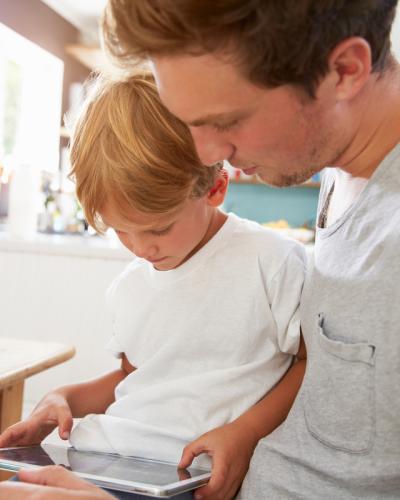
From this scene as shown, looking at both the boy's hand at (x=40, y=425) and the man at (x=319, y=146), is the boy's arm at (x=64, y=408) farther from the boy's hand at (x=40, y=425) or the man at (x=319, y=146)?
the man at (x=319, y=146)

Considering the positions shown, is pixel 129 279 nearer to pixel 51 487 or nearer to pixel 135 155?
pixel 135 155

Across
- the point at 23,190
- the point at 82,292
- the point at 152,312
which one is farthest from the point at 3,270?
the point at 152,312

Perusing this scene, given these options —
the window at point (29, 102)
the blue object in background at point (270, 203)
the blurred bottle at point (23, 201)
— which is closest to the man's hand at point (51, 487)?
the blurred bottle at point (23, 201)

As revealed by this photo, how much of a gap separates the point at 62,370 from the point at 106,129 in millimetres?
1534

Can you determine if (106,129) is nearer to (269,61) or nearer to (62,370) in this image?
(269,61)

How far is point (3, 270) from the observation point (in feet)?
8.19

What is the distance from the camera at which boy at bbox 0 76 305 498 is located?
1041 millimetres

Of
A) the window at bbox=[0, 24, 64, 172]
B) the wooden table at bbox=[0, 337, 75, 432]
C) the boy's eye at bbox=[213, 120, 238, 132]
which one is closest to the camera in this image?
the boy's eye at bbox=[213, 120, 238, 132]

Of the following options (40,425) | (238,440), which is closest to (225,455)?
(238,440)

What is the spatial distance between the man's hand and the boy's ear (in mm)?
493

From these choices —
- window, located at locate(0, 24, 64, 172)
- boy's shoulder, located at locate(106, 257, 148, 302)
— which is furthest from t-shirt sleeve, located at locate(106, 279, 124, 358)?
window, located at locate(0, 24, 64, 172)

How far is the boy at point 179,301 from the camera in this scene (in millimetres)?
1041

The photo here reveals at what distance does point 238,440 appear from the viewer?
0.98 m

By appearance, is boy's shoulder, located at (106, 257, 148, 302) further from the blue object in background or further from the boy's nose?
the blue object in background
